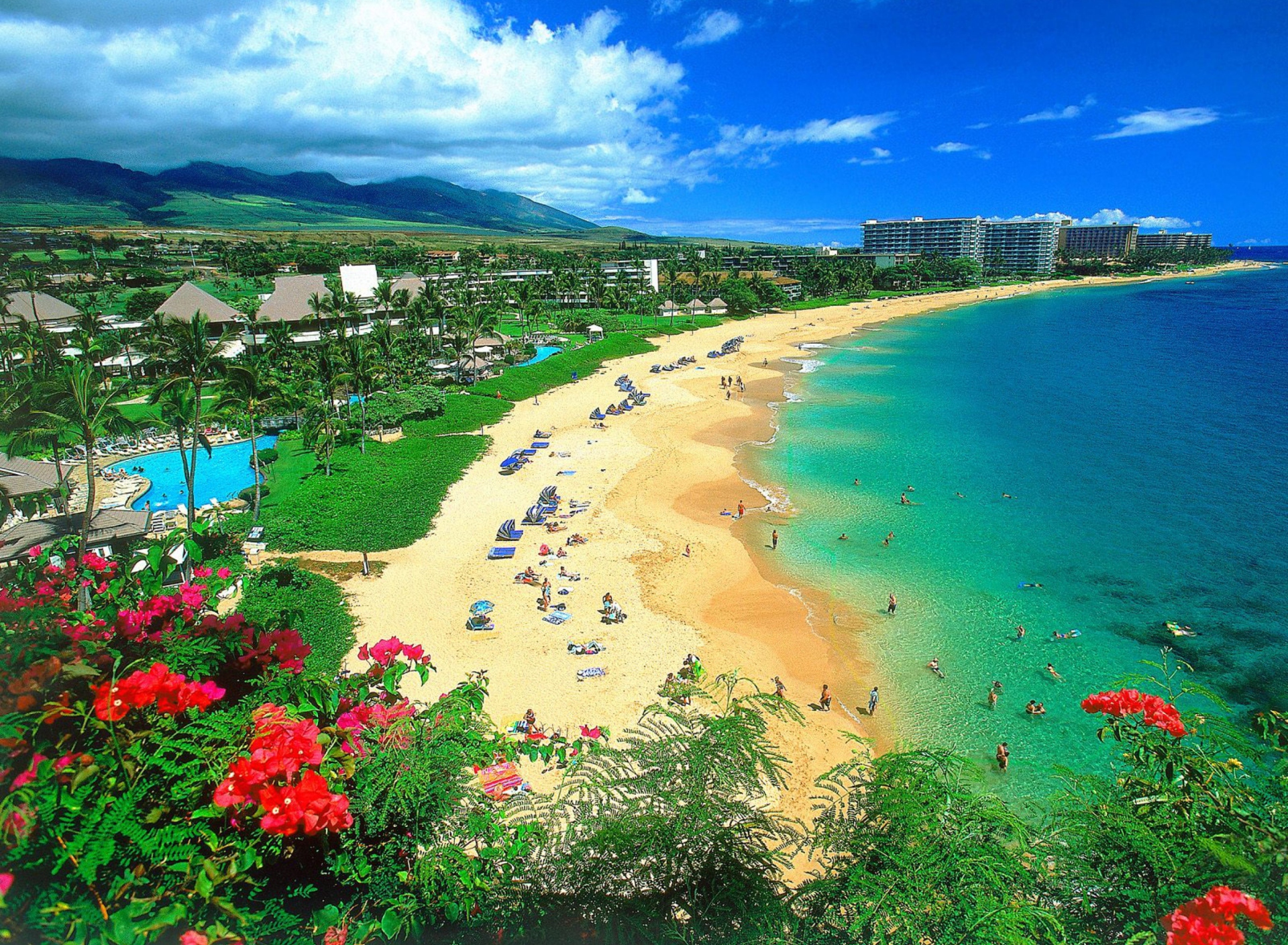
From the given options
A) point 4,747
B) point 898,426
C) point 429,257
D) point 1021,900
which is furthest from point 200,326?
point 429,257

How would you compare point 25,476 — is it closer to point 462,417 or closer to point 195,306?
point 462,417

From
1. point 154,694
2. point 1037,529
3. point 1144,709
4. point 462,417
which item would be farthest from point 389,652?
point 462,417

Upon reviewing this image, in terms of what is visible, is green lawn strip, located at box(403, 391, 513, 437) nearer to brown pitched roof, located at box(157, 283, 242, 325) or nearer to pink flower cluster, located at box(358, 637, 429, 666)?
brown pitched roof, located at box(157, 283, 242, 325)

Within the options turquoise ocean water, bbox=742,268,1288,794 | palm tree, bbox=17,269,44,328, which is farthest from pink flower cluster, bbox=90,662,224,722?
turquoise ocean water, bbox=742,268,1288,794

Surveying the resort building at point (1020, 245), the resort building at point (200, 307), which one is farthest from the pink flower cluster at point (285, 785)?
the resort building at point (1020, 245)

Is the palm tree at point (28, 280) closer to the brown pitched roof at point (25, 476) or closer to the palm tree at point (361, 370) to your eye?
the brown pitched roof at point (25, 476)

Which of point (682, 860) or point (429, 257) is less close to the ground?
point (429, 257)

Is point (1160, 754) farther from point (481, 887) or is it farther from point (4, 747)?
point (4, 747)
